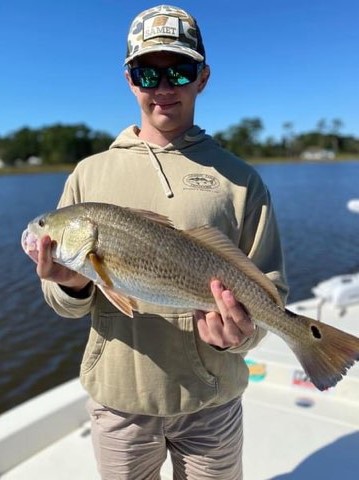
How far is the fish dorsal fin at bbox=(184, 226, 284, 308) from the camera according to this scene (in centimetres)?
213

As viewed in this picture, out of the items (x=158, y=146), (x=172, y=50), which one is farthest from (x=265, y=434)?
(x=172, y=50)

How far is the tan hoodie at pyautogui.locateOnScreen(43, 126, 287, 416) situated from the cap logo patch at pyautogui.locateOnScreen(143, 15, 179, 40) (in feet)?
1.61

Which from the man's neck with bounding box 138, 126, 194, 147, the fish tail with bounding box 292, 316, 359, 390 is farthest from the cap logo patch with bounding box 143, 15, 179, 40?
the fish tail with bounding box 292, 316, 359, 390

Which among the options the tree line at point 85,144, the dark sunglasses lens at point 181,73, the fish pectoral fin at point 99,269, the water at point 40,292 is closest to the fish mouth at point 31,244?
the fish pectoral fin at point 99,269

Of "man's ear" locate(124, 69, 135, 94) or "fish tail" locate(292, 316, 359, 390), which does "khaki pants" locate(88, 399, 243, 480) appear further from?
"man's ear" locate(124, 69, 135, 94)

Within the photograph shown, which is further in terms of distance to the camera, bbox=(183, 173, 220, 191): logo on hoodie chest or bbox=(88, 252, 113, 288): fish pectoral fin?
bbox=(183, 173, 220, 191): logo on hoodie chest

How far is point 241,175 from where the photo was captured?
2430mm

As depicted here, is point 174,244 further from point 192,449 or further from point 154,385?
point 192,449

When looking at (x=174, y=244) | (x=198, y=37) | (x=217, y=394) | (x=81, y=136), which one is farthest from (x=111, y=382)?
(x=81, y=136)

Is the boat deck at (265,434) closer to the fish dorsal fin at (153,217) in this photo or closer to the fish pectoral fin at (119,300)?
the fish pectoral fin at (119,300)

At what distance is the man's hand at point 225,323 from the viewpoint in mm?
2051

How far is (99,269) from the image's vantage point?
2.15m

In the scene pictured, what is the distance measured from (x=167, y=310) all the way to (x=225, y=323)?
12.8 inches

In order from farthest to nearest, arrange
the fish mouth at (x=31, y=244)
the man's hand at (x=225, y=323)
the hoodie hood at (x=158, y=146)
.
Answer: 1. the hoodie hood at (x=158, y=146)
2. the fish mouth at (x=31, y=244)
3. the man's hand at (x=225, y=323)
